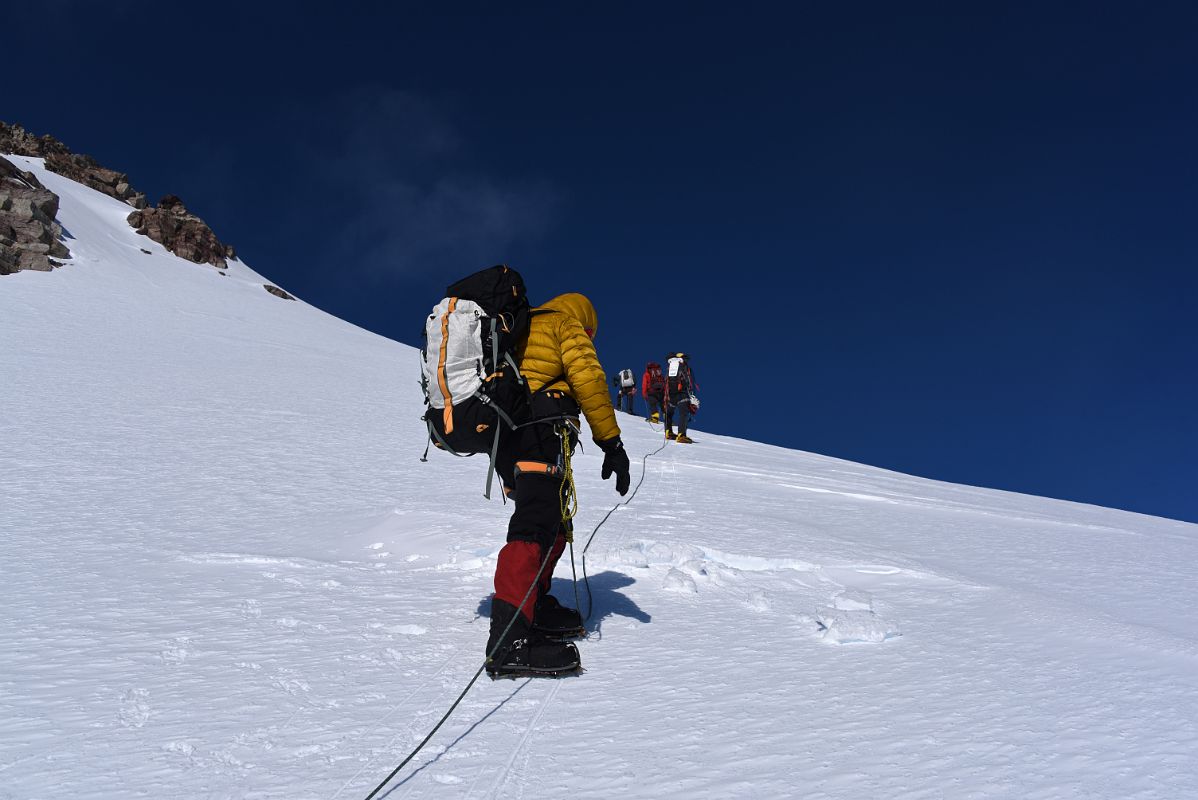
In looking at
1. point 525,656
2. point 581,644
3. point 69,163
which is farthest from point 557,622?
point 69,163

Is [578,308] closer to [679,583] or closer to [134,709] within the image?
[679,583]

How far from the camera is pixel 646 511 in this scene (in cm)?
572

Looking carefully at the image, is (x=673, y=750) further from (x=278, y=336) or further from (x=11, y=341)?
(x=278, y=336)

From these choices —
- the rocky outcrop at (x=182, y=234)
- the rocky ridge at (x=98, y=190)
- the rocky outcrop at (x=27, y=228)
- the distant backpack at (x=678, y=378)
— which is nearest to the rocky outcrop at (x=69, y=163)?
the rocky ridge at (x=98, y=190)

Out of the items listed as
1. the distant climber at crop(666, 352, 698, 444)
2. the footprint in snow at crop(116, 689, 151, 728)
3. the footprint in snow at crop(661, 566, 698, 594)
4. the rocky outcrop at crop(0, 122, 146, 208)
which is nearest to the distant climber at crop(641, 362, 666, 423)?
the distant climber at crop(666, 352, 698, 444)

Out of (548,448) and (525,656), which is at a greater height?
(548,448)

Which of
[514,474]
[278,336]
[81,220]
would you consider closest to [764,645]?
[514,474]

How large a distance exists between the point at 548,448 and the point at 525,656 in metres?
0.86

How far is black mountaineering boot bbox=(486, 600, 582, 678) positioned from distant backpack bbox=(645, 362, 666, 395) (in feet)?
49.6

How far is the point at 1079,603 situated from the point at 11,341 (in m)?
15.2

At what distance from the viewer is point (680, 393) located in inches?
564

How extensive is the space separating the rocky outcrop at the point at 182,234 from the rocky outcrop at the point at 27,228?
1099 cm

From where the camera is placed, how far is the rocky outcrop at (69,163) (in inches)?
1737

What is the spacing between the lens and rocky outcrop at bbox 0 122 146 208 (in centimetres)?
4412
